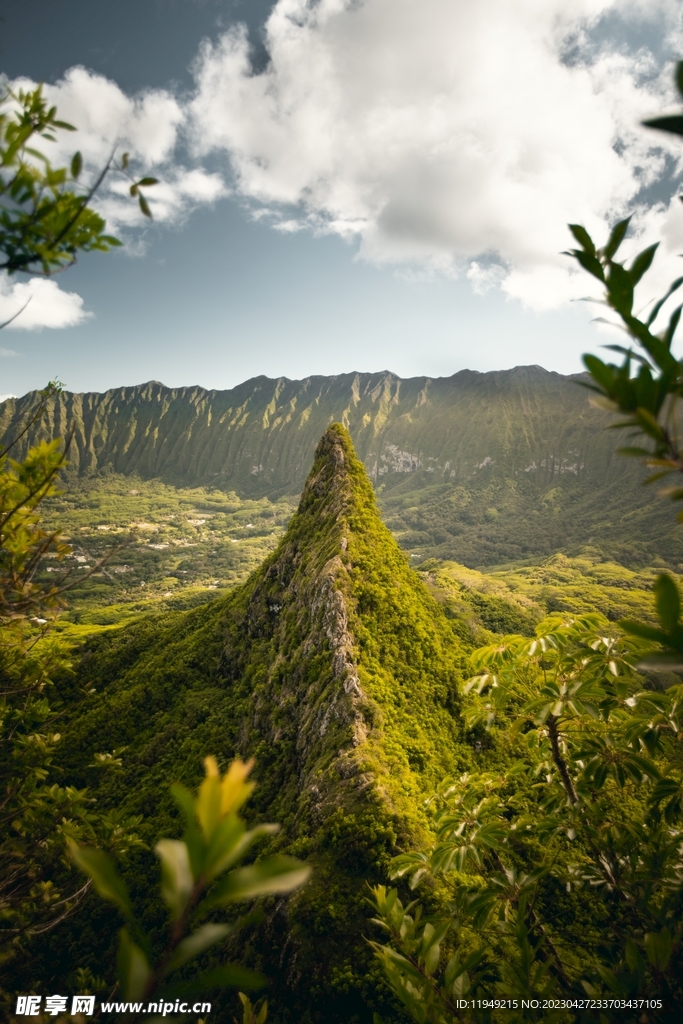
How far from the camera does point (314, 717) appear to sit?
18.0 meters

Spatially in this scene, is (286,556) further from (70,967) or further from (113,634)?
(113,634)

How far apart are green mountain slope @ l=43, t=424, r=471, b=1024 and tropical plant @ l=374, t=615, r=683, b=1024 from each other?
14.1 ft

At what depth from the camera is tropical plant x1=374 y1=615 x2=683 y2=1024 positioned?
3090 mm

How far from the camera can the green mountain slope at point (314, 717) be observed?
455 inches

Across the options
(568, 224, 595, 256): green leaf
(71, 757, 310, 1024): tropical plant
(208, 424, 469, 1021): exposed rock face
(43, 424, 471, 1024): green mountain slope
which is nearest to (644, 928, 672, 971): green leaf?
(71, 757, 310, 1024): tropical plant

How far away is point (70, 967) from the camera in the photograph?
68.1ft

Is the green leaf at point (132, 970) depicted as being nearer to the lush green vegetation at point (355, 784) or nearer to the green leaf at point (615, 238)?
the lush green vegetation at point (355, 784)

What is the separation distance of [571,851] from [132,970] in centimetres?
463

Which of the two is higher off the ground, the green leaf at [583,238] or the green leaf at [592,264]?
the green leaf at [583,238]

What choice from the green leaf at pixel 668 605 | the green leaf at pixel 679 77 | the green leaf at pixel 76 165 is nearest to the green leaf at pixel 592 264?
the green leaf at pixel 679 77

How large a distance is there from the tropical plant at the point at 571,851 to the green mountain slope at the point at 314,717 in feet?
14.1

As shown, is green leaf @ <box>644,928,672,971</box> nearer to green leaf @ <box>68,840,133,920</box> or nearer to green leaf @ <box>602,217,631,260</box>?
green leaf @ <box>68,840,133,920</box>

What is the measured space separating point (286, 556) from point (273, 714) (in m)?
12.0

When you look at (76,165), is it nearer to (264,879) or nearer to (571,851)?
(264,879)
